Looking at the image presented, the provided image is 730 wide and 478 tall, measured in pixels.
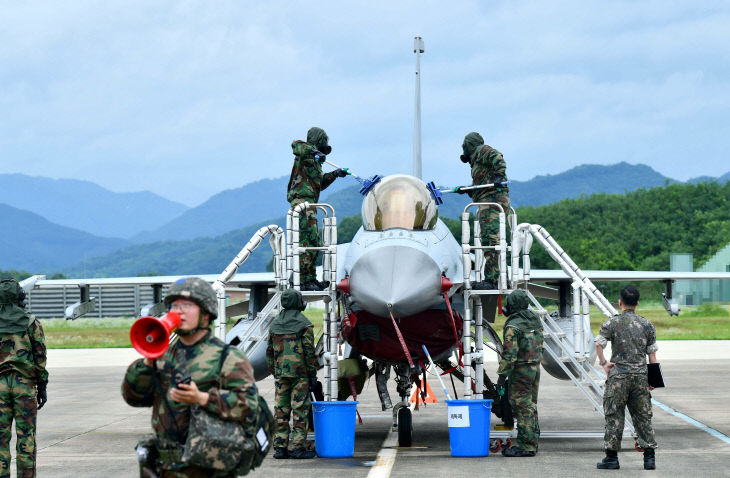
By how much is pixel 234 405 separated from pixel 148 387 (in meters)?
0.52

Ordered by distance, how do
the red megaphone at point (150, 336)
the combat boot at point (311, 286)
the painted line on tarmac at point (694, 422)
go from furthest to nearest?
the painted line on tarmac at point (694, 422) < the combat boot at point (311, 286) < the red megaphone at point (150, 336)

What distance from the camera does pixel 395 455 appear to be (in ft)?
37.1

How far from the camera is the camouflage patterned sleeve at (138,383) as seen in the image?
5.12 metres

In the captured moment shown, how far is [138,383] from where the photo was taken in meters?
5.14

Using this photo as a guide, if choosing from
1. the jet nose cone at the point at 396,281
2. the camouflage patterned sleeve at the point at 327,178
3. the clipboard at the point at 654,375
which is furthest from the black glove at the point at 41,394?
the clipboard at the point at 654,375

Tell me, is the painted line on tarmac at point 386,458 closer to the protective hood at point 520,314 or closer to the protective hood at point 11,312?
the protective hood at point 520,314

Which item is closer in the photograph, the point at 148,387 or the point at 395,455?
the point at 148,387

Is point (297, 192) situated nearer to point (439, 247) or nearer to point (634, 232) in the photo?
point (439, 247)

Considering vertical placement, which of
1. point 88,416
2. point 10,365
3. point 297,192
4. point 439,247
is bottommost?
point 88,416

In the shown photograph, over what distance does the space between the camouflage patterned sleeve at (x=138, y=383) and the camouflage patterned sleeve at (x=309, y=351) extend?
5882 mm

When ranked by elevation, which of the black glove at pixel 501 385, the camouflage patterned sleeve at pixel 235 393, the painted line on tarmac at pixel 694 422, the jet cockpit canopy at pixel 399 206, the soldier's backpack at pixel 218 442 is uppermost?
the jet cockpit canopy at pixel 399 206

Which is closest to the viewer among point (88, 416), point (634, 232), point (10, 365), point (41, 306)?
point (10, 365)

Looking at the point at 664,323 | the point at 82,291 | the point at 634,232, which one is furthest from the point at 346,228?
the point at 82,291

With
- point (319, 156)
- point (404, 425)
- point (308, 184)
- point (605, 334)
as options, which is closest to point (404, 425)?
point (404, 425)
